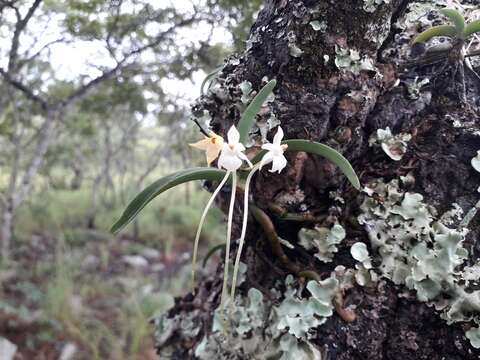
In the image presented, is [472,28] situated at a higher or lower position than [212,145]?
higher

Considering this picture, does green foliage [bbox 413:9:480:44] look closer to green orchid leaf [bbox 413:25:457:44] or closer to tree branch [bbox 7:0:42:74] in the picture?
green orchid leaf [bbox 413:25:457:44]

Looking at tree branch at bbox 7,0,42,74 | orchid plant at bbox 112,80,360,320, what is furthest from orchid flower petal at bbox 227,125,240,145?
tree branch at bbox 7,0,42,74

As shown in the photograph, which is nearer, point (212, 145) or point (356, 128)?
point (212, 145)

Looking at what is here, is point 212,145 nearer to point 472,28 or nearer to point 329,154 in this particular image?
point 329,154

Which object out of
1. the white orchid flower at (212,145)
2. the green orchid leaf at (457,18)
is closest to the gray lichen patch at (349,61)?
the green orchid leaf at (457,18)

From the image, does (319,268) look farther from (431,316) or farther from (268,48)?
(268,48)

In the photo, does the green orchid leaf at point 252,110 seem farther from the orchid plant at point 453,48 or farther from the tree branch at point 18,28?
the tree branch at point 18,28

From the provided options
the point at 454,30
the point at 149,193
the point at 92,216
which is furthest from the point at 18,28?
the point at 92,216
